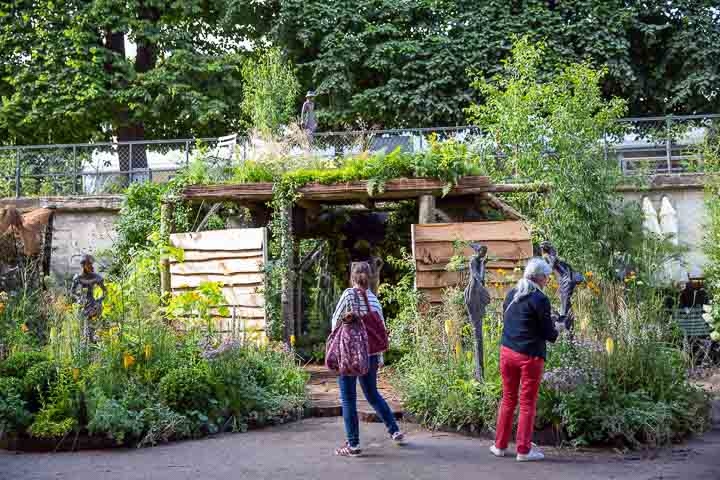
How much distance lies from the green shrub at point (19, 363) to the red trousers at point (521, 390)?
4.53 m

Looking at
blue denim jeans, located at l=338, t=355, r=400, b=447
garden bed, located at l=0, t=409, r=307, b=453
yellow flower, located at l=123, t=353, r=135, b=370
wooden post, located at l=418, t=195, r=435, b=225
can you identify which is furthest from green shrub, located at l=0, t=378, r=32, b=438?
wooden post, located at l=418, t=195, r=435, b=225

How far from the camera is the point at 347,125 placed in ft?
64.5

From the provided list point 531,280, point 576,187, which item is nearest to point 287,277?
point 576,187

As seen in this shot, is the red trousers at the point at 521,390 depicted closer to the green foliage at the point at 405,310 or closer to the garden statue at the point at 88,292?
the green foliage at the point at 405,310

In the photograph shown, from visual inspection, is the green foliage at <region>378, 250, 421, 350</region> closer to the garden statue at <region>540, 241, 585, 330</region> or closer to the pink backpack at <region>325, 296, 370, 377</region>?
the garden statue at <region>540, 241, 585, 330</region>

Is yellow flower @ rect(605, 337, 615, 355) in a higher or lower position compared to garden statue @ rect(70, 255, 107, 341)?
lower

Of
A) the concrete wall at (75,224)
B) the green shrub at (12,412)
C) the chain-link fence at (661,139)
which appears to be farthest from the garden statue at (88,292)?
the chain-link fence at (661,139)

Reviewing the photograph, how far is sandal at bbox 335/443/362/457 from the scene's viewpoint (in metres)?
6.71

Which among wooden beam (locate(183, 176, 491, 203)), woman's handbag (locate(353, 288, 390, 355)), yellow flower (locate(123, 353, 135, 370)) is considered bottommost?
yellow flower (locate(123, 353, 135, 370))

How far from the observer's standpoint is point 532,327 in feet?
20.7

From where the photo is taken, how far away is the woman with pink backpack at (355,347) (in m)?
6.50

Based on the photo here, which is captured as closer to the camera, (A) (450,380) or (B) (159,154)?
(A) (450,380)

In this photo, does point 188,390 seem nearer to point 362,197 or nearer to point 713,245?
point 362,197

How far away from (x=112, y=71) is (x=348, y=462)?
16289 millimetres
